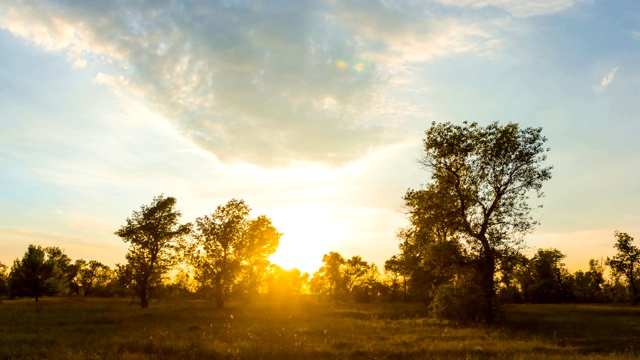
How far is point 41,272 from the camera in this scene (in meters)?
81.2

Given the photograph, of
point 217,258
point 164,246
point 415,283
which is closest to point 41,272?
point 164,246

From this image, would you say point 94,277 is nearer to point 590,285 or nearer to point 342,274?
point 342,274

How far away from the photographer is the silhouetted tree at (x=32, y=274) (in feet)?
258

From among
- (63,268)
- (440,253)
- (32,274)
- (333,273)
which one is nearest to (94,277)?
(63,268)

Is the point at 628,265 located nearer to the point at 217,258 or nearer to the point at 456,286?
the point at 456,286

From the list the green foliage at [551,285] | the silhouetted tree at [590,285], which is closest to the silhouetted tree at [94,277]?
the green foliage at [551,285]

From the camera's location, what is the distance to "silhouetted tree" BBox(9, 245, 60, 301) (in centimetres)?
7875

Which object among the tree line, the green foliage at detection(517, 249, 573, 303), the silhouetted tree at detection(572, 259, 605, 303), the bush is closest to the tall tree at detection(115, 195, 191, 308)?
the tree line

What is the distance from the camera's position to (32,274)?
7981 cm

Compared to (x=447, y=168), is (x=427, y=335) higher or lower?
lower

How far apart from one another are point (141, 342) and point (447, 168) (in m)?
26.2

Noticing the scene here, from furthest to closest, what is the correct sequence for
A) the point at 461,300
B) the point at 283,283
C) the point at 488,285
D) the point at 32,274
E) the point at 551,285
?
the point at 283,283
the point at 551,285
the point at 32,274
the point at 461,300
the point at 488,285

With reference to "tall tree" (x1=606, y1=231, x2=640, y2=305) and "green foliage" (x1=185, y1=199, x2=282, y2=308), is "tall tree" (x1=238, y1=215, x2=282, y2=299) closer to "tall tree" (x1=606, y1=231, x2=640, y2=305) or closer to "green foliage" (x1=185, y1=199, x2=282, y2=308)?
"green foliage" (x1=185, y1=199, x2=282, y2=308)

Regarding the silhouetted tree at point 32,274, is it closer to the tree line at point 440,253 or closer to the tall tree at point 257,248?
the tree line at point 440,253
